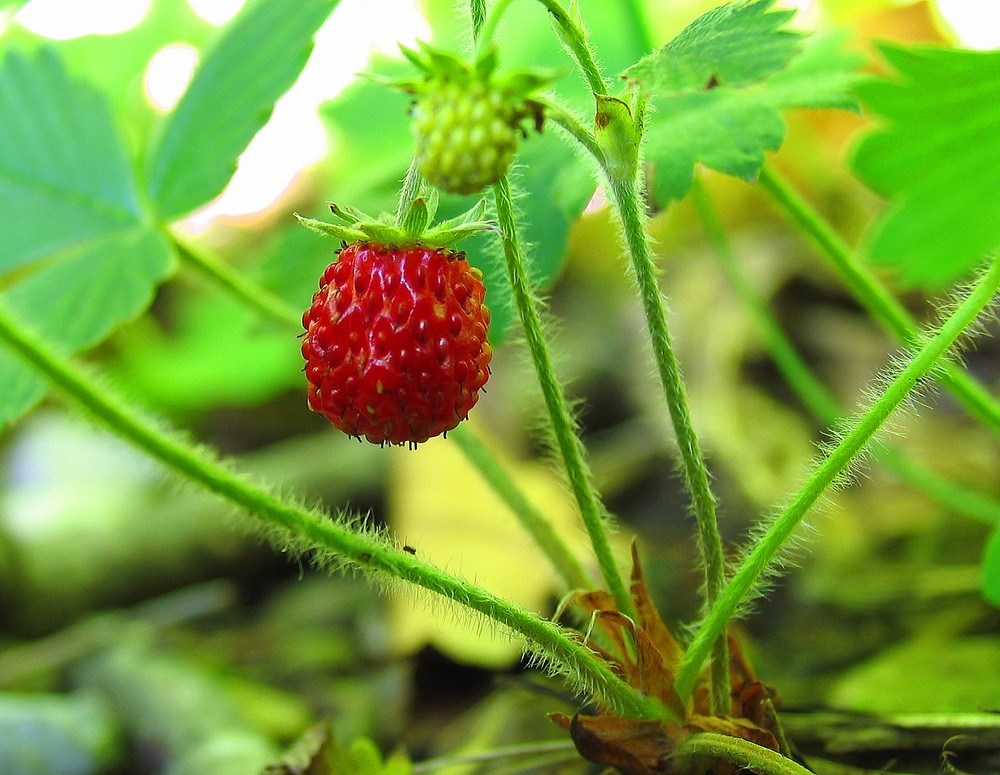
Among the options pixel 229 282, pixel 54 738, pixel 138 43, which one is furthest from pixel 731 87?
pixel 138 43

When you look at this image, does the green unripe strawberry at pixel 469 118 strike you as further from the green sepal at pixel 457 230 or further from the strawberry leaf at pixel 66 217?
the strawberry leaf at pixel 66 217

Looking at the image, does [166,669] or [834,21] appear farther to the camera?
[834,21]

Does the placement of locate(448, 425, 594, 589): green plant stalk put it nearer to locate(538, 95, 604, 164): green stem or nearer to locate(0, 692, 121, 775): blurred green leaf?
locate(538, 95, 604, 164): green stem

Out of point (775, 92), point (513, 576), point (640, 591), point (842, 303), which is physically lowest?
point (842, 303)

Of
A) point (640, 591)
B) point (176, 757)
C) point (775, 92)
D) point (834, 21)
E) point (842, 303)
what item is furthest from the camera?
point (834, 21)

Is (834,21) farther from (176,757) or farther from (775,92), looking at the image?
(176,757)

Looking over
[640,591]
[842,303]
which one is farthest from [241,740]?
[842,303]

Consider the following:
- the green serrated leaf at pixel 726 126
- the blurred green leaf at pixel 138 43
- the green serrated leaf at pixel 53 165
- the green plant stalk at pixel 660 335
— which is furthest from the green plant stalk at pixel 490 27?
the blurred green leaf at pixel 138 43
